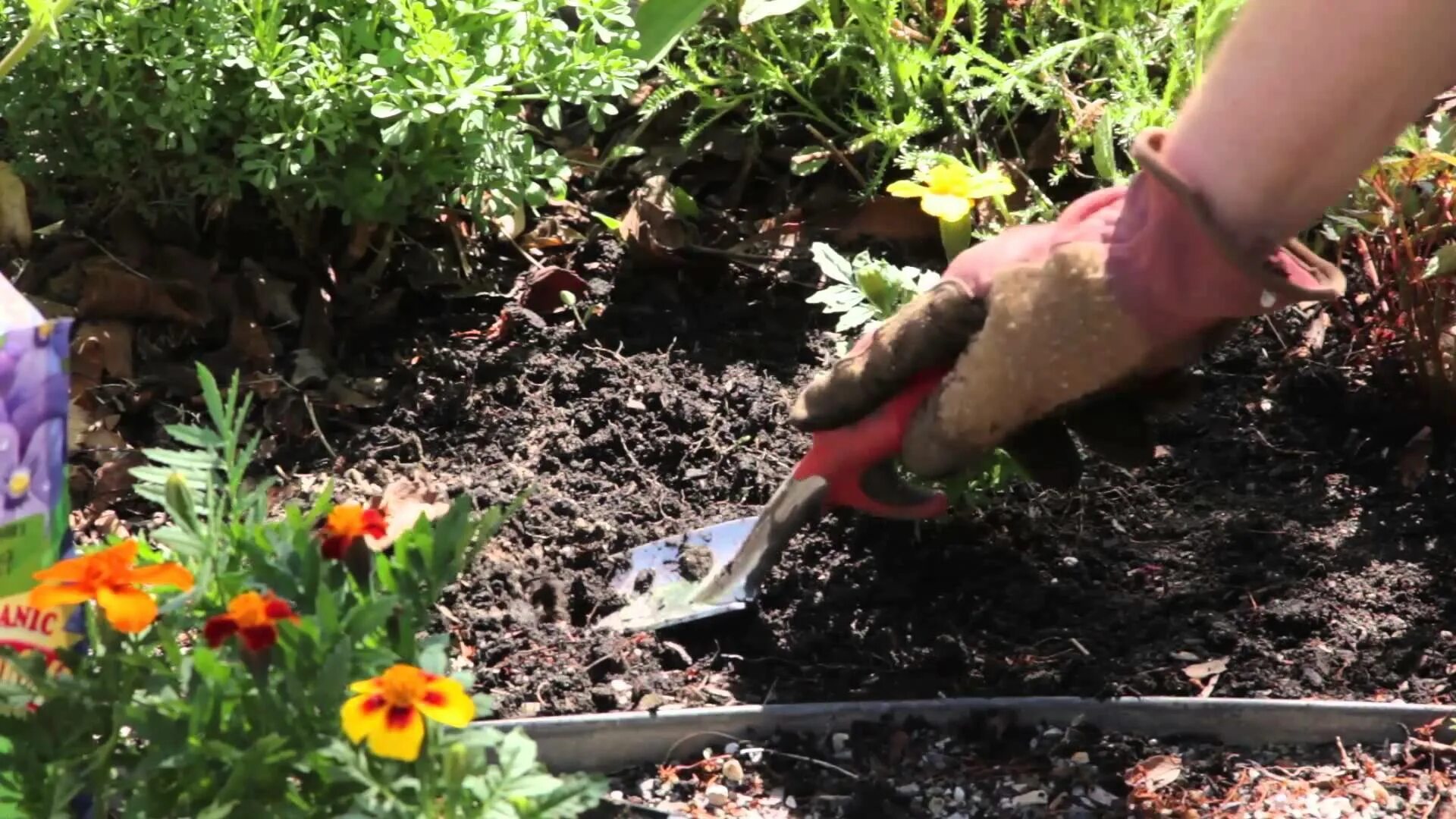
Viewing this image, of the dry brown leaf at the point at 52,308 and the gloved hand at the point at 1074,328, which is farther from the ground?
the gloved hand at the point at 1074,328

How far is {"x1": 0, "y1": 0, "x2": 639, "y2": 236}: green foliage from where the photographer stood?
1943mm

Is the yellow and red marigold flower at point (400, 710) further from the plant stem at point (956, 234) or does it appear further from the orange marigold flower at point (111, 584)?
the plant stem at point (956, 234)

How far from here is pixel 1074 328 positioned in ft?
4.85

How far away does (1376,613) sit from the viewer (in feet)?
5.87

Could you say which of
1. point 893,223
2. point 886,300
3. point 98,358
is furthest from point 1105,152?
point 98,358

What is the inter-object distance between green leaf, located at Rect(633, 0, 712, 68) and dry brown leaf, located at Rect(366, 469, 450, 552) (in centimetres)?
72

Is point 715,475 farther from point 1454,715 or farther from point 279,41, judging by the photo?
point 1454,715

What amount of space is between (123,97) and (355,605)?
117cm

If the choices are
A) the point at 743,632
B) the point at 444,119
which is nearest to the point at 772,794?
the point at 743,632

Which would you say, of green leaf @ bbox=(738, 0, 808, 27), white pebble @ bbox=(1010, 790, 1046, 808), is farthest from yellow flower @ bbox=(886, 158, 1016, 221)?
white pebble @ bbox=(1010, 790, 1046, 808)

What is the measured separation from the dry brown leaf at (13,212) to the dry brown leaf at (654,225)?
980mm

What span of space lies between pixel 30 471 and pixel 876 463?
95cm

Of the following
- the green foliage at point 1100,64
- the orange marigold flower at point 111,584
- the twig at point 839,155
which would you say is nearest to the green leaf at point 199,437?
the orange marigold flower at point 111,584

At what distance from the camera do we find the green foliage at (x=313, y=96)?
1943mm
